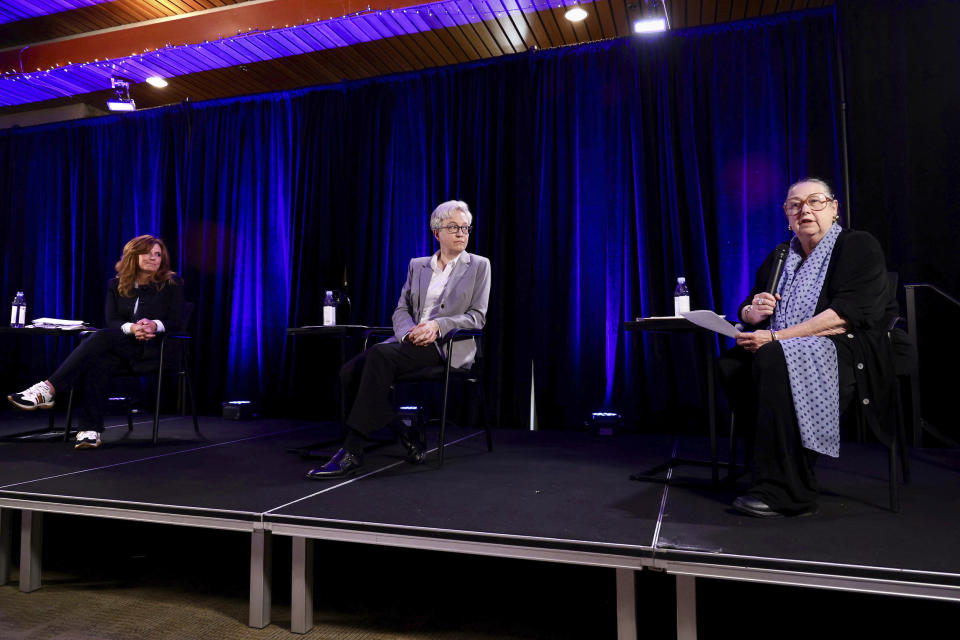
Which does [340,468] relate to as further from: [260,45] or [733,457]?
[260,45]

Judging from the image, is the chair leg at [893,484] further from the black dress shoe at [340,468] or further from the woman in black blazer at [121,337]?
the woman in black blazer at [121,337]

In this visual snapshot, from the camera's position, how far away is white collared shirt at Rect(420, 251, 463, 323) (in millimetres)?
2859

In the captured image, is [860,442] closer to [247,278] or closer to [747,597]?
[747,597]

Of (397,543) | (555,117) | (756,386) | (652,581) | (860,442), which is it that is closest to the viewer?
(397,543)

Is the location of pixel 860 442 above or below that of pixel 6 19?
below

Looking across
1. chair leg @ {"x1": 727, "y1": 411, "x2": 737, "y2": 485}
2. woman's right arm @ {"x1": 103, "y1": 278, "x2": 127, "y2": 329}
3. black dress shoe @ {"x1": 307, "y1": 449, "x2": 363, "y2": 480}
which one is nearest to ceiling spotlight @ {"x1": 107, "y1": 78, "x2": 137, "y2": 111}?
woman's right arm @ {"x1": 103, "y1": 278, "x2": 127, "y2": 329}

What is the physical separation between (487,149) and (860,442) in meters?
2.94

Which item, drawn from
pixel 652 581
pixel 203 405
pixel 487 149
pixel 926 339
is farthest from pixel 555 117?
pixel 203 405

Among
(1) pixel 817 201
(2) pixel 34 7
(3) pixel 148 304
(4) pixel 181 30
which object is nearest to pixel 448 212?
(1) pixel 817 201

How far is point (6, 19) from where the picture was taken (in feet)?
15.6

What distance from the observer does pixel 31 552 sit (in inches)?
77.4

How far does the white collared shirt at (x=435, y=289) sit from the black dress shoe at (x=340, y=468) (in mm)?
748

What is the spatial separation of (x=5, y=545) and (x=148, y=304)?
1567 millimetres

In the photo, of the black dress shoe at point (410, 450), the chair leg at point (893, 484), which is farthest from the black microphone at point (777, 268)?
the black dress shoe at point (410, 450)
